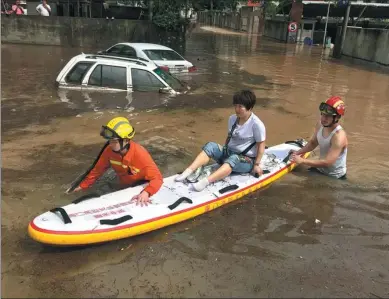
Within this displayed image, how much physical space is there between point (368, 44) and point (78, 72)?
18962 millimetres

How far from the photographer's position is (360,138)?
9148 millimetres

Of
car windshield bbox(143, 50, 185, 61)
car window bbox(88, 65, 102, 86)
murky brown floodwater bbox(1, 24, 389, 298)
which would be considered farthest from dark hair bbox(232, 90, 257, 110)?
car windshield bbox(143, 50, 185, 61)

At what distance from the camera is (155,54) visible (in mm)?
13766

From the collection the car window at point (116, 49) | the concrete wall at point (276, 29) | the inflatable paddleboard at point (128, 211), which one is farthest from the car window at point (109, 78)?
the concrete wall at point (276, 29)

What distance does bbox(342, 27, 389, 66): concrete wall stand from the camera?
22109mm

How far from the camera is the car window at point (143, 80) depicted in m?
11.1

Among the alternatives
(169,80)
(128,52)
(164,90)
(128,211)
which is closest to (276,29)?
→ (128,52)

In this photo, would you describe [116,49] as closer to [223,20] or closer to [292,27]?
[292,27]

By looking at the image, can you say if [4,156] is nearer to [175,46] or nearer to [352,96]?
[352,96]

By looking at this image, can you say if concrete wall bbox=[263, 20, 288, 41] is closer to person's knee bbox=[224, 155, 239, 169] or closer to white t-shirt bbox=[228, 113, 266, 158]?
white t-shirt bbox=[228, 113, 266, 158]

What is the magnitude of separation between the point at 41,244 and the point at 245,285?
2187 mm

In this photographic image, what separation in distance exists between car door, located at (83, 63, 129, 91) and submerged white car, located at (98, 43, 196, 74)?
2.54 metres

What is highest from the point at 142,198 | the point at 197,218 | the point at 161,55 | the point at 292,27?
the point at 292,27

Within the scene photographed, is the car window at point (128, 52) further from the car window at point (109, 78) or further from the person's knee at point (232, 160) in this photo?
the person's knee at point (232, 160)
